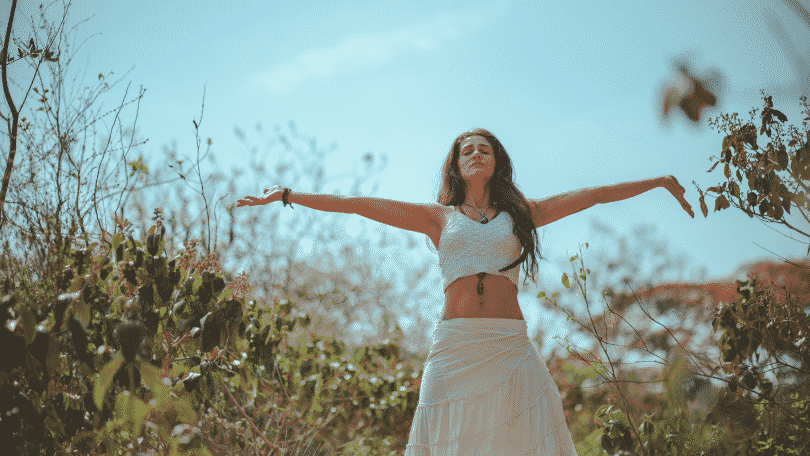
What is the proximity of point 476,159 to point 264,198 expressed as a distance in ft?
3.02

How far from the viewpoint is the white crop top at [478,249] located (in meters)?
2.23

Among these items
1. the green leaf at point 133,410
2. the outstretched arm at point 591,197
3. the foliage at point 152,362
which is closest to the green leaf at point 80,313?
the foliage at point 152,362

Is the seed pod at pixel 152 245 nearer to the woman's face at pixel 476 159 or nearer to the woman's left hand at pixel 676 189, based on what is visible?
the woman's face at pixel 476 159

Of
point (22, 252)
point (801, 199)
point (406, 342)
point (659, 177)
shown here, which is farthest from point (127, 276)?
point (406, 342)

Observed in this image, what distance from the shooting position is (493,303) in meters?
2.19

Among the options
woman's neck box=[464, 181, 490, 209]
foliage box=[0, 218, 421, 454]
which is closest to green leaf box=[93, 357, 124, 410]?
foliage box=[0, 218, 421, 454]

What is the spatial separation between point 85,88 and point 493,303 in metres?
2.17

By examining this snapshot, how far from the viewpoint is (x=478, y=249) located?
7.41 ft

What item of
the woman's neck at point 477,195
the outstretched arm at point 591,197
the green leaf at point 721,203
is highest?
the woman's neck at point 477,195

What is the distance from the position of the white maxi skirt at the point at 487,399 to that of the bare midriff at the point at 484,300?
0.14 ft

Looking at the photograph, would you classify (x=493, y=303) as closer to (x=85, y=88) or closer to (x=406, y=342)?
(x=85, y=88)

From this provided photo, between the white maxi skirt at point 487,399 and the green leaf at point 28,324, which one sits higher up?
the green leaf at point 28,324

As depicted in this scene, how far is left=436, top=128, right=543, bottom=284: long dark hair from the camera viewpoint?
7.69 feet

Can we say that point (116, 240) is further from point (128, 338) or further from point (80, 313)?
point (128, 338)
